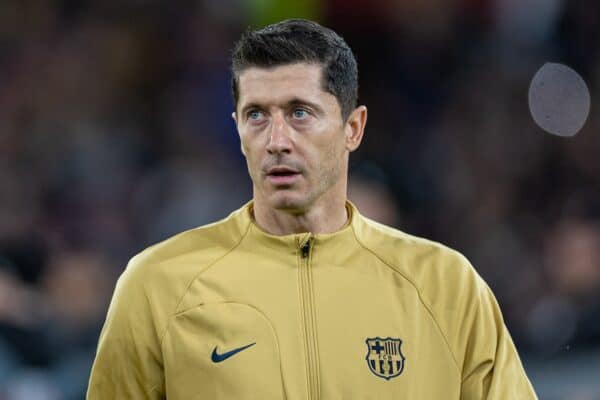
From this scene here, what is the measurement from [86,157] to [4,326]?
179cm

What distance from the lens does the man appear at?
3.35 metres

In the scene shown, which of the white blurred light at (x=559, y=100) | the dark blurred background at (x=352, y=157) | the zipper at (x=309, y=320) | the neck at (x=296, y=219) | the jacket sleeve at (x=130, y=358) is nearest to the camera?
the zipper at (x=309, y=320)

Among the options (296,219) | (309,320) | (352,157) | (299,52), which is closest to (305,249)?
(296,219)

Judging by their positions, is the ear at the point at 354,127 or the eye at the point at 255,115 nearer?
the eye at the point at 255,115

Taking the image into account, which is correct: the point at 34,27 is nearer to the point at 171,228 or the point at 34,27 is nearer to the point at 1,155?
the point at 1,155

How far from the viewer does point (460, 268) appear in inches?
141

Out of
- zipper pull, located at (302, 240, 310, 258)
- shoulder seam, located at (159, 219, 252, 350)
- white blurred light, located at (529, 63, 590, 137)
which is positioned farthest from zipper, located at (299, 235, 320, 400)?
white blurred light, located at (529, 63, 590, 137)

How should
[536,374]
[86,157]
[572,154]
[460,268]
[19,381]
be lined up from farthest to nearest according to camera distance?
[572,154]
[86,157]
[536,374]
[19,381]
[460,268]

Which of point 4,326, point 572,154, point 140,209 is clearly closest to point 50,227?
point 140,209

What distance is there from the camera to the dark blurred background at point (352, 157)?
676 cm

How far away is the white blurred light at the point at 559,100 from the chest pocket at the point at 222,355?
15.9 feet

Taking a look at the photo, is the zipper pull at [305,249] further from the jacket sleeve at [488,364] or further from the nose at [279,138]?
the jacket sleeve at [488,364]

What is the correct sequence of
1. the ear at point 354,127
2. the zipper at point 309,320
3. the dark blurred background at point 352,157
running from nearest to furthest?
the zipper at point 309,320
the ear at point 354,127
the dark blurred background at point 352,157

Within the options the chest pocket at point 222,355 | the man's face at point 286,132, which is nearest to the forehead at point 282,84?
the man's face at point 286,132
